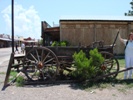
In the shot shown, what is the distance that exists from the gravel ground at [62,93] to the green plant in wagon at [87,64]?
54cm

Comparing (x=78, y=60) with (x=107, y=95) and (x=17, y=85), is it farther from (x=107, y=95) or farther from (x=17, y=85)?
(x=17, y=85)

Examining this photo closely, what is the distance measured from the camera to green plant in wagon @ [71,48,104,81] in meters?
8.30

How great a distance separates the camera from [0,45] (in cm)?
8369

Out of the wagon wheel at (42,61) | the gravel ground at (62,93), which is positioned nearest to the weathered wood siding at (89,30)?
the wagon wheel at (42,61)

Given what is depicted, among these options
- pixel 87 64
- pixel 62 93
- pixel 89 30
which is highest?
pixel 89 30

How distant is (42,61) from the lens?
9070 mm

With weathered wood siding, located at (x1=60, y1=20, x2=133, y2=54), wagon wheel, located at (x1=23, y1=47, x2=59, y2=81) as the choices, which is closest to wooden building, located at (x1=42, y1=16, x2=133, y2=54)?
weathered wood siding, located at (x1=60, y1=20, x2=133, y2=54)

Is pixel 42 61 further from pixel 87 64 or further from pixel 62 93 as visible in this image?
pixel 62 93

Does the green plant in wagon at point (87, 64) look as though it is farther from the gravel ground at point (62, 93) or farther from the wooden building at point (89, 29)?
the wooden building at point (89, 29)

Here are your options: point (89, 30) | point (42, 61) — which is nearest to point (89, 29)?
point (89, 30)

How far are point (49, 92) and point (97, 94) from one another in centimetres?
144

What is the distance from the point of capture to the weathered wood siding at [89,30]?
67.1ft

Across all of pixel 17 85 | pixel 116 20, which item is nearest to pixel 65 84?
pixel 17 85

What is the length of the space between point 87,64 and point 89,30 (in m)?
12.6
